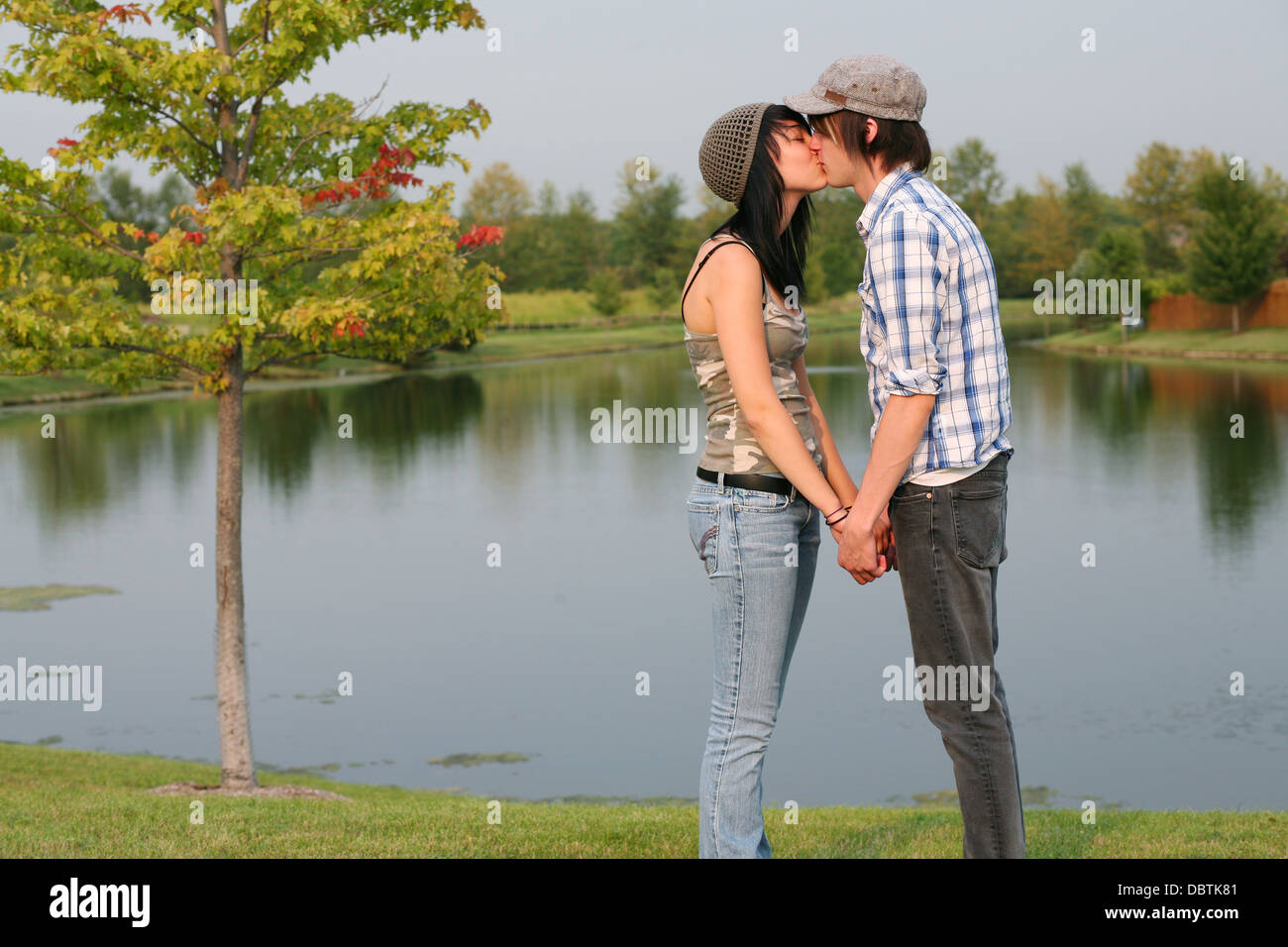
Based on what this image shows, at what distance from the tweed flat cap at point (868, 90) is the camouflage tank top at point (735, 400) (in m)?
0.53

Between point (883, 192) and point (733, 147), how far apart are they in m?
0.44

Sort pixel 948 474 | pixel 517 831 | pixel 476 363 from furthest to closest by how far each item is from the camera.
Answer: pixel 476 363
pixel 517 831
pixel 948 474

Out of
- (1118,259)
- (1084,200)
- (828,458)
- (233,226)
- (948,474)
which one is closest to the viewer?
(948,474)

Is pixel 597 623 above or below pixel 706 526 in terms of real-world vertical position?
below

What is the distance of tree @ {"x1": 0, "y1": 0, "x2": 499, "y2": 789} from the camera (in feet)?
27.1

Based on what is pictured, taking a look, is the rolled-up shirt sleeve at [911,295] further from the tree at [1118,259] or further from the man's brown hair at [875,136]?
the tree at [1118,259]

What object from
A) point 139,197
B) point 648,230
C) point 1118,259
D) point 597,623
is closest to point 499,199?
point 648,230

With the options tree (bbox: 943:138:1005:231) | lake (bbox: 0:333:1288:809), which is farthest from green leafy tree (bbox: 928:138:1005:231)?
lake (bbox: 0:333:1288:809)

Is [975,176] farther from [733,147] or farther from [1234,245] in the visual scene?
[733,147]

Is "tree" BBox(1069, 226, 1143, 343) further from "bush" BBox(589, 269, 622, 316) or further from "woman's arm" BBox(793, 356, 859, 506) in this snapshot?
"woman's arm" BBox(793, 356, 859, 506)

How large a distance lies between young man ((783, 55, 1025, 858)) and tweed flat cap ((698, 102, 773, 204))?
0.48 ft

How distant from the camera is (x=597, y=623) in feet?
53.8
